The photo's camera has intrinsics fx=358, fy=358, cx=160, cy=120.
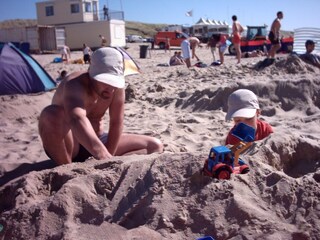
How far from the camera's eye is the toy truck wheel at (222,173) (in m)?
1.75

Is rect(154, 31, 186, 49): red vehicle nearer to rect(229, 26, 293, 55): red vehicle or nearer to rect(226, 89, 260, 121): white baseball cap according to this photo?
rect(229, 26, 293, 55): red vehicle

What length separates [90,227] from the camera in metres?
1.71


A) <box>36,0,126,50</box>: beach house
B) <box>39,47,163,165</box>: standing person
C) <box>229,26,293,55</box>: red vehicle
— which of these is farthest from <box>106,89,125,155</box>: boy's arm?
<box>36,0,126,50</box>: beach house

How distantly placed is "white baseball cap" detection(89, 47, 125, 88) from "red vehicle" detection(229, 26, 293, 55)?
1760 cm

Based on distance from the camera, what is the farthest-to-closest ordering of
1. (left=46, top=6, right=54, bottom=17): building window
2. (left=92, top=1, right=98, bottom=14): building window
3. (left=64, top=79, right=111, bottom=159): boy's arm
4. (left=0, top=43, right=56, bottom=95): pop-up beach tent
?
(left=92, top=1, right=98, bottom=14): building window → (left=46, top=6, right=54, bottom=17): building window → (left=0, top=43, right=56, bottom=95): pop-up beach tent → (left=64, top=79, right=111, bottom=159): boy's arm

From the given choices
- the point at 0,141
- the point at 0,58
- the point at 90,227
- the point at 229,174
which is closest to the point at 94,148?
the point at 90,227

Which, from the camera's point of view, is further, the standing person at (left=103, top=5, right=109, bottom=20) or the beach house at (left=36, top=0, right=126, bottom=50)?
the standing person at (left=103, top=5, right=109, bottom=20)

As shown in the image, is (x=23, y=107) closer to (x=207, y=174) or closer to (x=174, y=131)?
(x=174, y=131)

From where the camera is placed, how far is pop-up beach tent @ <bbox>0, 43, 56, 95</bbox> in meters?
7.05

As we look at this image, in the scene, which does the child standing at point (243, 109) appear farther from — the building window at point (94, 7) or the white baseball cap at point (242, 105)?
the building window at point (94, 7)

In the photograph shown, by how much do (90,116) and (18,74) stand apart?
4743mm

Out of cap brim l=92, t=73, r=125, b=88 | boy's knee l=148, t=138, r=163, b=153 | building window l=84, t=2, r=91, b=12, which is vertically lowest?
boy's knee l=148, t=138, r=163, b=153

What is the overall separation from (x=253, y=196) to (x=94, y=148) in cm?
116

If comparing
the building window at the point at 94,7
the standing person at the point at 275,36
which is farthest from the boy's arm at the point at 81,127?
the building window at the point at 94,7
